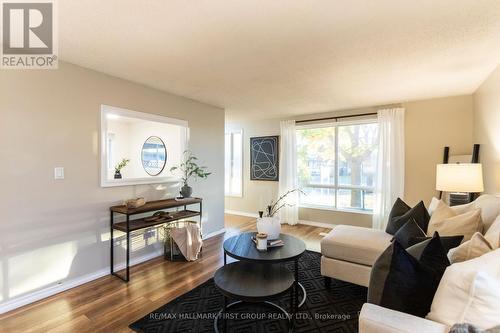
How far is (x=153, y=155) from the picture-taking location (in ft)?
13.0

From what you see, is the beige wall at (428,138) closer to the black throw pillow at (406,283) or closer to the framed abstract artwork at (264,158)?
the framed abstract artwork at (264,158)

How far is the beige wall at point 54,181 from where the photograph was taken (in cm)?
220

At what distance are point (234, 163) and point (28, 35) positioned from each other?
15.3 feet

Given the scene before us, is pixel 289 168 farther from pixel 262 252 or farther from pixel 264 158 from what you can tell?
pixel 262 252

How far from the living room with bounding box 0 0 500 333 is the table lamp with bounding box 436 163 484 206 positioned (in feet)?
0.07

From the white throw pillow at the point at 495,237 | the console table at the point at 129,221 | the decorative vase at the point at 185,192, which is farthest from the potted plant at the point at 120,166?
the white throw pillow at the point at 495,237

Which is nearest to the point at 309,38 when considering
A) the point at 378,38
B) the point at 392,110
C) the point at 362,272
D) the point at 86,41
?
the point at 378,38

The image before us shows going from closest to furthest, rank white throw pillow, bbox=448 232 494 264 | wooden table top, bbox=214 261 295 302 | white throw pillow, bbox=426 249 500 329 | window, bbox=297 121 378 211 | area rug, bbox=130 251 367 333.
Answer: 1. white throw pillow, bbox=426 249 500 329
2. white throw pillow, bbox=448 232 494 264
3. wooden table top, bbox=214 261 295 302
4. area rug, bbox=130 251 367 333
5. window, bbox=297 121 378 211

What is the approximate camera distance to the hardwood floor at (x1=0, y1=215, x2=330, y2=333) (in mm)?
1986

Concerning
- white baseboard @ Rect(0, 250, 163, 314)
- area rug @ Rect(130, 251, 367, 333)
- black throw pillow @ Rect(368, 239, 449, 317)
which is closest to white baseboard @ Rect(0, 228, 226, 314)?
white baseboard @ Rect(0, 250, 163, 314)

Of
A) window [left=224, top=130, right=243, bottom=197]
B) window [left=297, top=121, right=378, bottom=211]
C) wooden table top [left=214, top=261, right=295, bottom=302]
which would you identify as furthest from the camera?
window [left=224, top=130, right=243, bottom=197]

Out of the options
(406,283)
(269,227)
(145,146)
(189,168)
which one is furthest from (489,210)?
(145,146)

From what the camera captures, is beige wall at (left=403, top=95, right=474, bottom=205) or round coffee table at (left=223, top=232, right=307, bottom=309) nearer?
round coffee table at (left=223, top=232, right=307, bottom=309)

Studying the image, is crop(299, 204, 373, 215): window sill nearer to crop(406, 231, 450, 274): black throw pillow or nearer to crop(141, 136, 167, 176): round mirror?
crop(141, 136, 167, 176): round mirror
